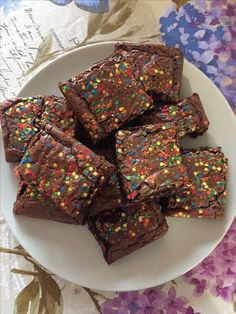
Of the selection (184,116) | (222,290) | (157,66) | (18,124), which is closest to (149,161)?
(184,116)

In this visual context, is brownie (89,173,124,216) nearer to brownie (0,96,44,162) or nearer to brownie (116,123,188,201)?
brownie (116,123,188,201)

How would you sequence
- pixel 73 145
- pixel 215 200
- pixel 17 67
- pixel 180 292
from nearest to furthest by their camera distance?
pixel 73 145 → pixel 215 200 → pixel 180 292 → pixel 17 67

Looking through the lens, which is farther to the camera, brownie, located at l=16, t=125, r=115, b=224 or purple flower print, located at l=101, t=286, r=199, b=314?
purple flower print, located at l=101, t=286, r=199, b=314

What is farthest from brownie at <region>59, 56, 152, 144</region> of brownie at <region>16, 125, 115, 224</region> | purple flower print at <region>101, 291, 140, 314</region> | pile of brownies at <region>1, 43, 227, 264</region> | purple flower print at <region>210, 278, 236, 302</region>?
purple flower print at <region>210, 278, 236, 302</region>

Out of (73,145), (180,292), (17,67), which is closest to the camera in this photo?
(73,145)

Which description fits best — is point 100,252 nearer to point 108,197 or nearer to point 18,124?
point 108,197

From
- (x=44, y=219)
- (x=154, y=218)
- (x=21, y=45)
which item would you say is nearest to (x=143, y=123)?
(x=154, y=218)

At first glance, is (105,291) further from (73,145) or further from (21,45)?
(21,45)
